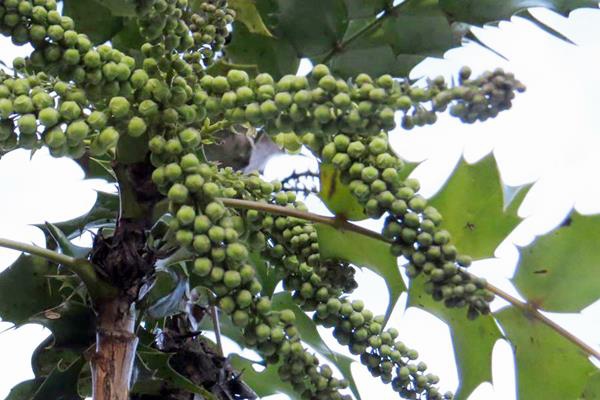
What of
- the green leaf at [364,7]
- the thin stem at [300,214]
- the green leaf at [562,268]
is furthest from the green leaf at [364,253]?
the green leaf at [364,7]

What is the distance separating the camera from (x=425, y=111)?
62 cm

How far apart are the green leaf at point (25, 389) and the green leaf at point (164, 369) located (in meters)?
0.13

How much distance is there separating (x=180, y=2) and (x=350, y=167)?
0.56ft

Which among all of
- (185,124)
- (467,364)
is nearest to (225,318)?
(467,364)

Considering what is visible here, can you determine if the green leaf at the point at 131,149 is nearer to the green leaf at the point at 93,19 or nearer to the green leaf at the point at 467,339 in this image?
the green leaf at the point at 93,19

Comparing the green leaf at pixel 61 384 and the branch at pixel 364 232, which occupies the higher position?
the branch at pixel 364 232

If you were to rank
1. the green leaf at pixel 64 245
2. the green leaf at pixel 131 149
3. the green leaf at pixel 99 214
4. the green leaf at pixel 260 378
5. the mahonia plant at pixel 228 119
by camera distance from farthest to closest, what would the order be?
the green leaf at pixel 260 378 → the green leaf at pixel 99 214 → the green leaf at pixel 64 245 → the green leaf at pixel 131 149 → the mahonia plant at pixel 228 119

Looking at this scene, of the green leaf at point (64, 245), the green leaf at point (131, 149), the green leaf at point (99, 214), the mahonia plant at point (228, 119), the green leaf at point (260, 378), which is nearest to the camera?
the mahonia plant at point (228, 119)

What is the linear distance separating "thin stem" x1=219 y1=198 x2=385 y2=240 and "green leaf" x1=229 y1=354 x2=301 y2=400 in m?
0.35

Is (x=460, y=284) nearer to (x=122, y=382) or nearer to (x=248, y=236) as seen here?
(x=248, y=236)

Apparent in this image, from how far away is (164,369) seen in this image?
2.78 feet

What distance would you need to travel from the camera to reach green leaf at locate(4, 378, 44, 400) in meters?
0.91

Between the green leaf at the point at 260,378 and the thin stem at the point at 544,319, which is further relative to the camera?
the green leaf at the point at 260,378

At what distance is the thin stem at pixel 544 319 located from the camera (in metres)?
0.81
